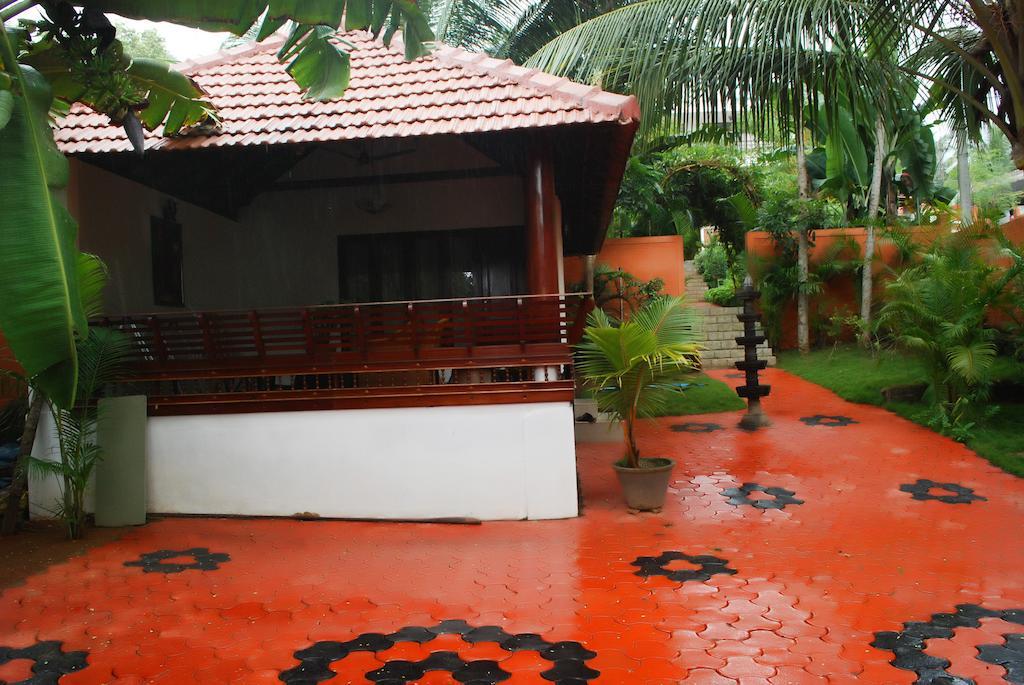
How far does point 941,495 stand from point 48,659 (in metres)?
6.99

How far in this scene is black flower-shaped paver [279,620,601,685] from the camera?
3.60m

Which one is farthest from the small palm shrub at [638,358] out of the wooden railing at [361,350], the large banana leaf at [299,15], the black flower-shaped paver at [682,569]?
the large banana leaf at [299,15]

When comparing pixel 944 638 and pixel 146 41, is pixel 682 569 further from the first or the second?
pixel 146 41

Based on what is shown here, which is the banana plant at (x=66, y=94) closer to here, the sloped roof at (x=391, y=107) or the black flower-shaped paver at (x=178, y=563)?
the sloped roof at (x=391, y=107)

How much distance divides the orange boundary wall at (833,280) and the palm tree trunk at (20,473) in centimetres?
1313

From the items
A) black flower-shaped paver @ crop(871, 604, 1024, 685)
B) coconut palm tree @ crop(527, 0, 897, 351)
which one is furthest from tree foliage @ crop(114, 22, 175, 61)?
black flower-shaped paver @ crop(871, 604, 1024, 685)

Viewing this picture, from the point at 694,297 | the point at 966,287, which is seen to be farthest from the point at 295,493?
the point at 694,297

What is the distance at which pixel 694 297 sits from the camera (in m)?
21.8

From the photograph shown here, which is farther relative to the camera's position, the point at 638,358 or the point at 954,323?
the point at 954,323

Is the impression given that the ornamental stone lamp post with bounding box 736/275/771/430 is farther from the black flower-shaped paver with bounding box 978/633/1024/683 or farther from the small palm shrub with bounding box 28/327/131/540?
the small palm shrub with bounding box 28/327/131/540

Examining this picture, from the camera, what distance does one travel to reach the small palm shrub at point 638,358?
20.7ft

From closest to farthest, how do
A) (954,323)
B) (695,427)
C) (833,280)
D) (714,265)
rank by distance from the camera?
1. (954,323)
2. (695,427)
3. (833,280)
4. (714,265)

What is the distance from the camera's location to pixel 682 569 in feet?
17.0

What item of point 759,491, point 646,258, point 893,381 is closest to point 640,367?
point 759,491
